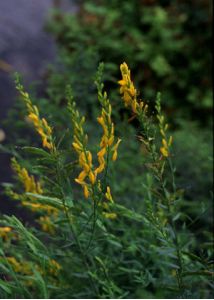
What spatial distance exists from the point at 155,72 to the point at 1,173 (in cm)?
188

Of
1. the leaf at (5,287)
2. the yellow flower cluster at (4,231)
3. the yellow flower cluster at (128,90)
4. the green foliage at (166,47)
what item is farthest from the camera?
the green foliage at (166,47)

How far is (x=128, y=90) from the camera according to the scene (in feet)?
4.50

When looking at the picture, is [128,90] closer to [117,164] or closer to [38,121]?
[38,121]

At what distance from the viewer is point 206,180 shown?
3943 millimetres

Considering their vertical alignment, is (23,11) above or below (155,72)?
above

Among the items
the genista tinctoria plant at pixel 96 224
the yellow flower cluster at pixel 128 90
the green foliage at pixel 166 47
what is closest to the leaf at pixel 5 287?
the genista tinctoria plant at pixel 96 224

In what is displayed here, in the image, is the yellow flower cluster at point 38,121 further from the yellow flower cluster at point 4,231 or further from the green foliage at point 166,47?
the green foliage at point 166,47

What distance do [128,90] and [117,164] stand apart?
2173 mm

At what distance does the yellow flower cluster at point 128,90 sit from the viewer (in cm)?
135

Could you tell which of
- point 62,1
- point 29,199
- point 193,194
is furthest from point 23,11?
point 29,199

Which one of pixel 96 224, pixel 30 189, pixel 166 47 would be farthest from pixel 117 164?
pixel 166 47

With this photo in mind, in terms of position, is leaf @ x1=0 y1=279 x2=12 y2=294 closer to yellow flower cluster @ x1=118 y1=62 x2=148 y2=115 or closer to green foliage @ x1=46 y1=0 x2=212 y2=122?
yellow flower cluster @ x1=118 y1=62 x2=148 y2=115

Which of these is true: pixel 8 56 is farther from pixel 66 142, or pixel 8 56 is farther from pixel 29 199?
pixel 29 199

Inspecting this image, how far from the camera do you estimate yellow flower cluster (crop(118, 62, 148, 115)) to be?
1.35 meters
